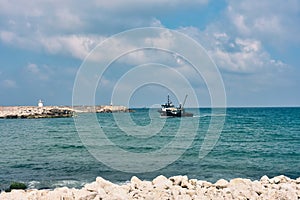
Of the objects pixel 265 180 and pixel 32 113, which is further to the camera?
pixel 32 113

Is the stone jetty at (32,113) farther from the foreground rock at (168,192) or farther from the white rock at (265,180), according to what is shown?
the foreground rock at (168,192)

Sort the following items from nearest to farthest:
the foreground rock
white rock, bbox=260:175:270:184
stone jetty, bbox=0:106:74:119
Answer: the foreground rock → white rock, bbox=260:175:270:184 → stone jetty, bbox=0:106:74:119

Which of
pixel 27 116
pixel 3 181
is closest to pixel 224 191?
pixel 3 181

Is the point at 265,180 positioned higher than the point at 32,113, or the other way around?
the point at 32,113

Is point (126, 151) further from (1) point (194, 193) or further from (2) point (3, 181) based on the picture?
(1) point (194, 193)

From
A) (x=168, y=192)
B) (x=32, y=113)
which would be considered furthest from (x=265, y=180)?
(x=32, y=113)

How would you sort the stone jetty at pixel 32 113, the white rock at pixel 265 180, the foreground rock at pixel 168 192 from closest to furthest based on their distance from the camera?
1. the foreground rock at pixel 168 192
2. the white rock at pixel 265 180
3. the stone jetty at pixel 32 113

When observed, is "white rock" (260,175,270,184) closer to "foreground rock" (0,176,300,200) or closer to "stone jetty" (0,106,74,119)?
"foreground rock" (0,176,300,200)

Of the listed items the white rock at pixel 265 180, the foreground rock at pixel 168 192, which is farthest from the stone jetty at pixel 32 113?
the foreground rock at pixel 168 192

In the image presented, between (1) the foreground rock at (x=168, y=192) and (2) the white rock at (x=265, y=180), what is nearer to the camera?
(1) the foreground rock at (x=168, y=192)

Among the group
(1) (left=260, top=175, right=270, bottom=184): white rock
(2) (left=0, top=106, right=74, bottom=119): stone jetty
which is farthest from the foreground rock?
(2) (left=0, top=106, right=74, bottom=119): stone jetty

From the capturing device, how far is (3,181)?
614 inches

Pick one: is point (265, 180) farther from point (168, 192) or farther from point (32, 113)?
point (32, 113)

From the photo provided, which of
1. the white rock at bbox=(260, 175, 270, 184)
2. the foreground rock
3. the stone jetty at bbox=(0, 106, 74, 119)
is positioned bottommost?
the white rock at bbox=(260, 175, 270, 184)
